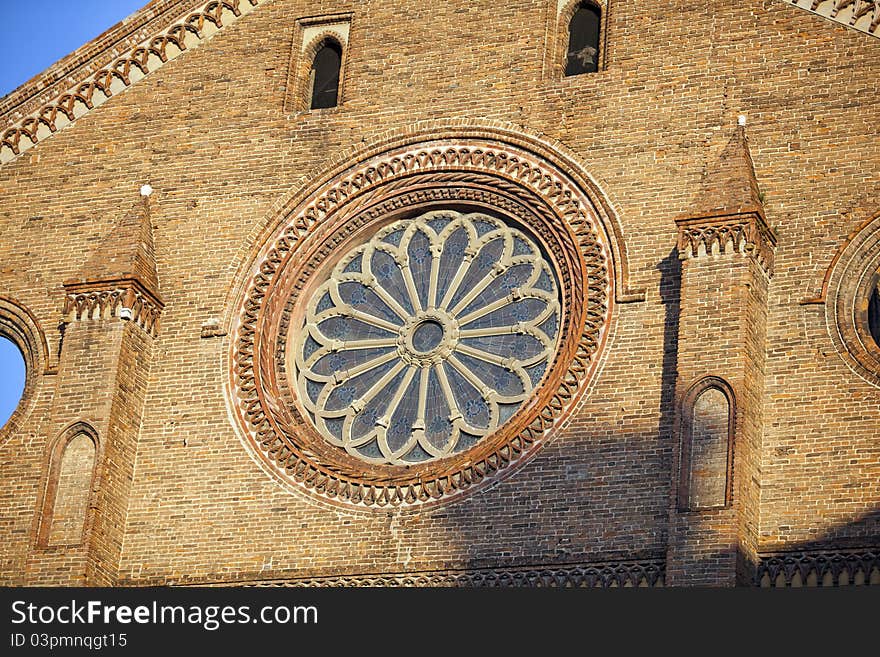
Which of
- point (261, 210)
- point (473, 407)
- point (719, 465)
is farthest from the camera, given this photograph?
point (261, 210)

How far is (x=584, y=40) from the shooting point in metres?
33.8

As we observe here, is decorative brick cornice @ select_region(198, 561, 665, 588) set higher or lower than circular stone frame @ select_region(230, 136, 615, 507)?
lower

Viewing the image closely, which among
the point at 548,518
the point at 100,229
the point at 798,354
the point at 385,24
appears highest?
the point at 385,24

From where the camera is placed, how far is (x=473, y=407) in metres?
31.8

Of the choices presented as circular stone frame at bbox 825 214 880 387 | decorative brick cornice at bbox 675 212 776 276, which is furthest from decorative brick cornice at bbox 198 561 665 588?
decorative brick cornice at bbox 675 212 776 276

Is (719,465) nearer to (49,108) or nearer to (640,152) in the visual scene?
(640,152)

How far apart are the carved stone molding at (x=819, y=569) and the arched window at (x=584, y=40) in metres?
8.17

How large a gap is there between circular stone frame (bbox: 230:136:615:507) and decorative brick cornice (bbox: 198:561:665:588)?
1108mm

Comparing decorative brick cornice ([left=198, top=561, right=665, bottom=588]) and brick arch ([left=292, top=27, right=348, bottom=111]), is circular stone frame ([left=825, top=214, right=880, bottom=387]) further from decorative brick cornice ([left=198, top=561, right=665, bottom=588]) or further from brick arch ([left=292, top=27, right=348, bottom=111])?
brick arch ([left=292, top=27, right=348, bottom=111])

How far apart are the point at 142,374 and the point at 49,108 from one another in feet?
16.6

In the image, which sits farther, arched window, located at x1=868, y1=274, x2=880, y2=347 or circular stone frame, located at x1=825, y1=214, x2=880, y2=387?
arched window, located at x1=868, y1=274, x2=880, y2=347

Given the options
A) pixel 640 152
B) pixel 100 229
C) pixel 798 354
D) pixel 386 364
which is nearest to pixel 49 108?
pixel 100 229

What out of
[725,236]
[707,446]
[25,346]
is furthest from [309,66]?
[707,446]

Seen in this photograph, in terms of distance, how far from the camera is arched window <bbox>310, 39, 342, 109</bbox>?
115ft
